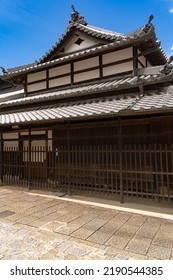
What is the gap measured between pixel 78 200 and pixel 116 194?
1.42m

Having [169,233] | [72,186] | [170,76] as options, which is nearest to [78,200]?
[72,186]

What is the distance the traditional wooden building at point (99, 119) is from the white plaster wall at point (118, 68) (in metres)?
0.04

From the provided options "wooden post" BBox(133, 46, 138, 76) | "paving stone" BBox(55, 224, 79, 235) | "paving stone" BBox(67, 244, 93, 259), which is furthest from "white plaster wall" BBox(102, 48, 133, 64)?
"paving stone" BBox(67, 244, 93, 259)

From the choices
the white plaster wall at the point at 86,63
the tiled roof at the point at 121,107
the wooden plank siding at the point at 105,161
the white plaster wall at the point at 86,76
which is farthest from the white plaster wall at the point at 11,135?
the white plaster wall at the point at 86,63

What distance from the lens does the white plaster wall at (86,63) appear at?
30.5ft

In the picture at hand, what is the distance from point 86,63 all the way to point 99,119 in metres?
3.44

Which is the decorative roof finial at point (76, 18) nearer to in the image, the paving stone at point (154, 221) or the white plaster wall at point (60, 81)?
the white plaster wall at point (60, 81)

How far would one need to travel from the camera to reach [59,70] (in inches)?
416

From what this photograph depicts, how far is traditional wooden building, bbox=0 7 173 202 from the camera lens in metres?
6.59

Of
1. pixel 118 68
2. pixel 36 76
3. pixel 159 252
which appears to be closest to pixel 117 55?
pixel 118 68

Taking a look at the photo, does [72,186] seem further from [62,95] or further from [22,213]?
[62,95]

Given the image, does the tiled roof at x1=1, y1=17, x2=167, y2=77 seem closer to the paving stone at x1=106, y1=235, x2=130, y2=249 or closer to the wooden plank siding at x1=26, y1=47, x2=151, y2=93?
the wooden plank siding at x1=26, y1=47, x2=151, y2=93

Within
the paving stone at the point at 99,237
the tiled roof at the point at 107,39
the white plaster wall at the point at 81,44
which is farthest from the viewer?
the white plaster wall at the point at 81,44

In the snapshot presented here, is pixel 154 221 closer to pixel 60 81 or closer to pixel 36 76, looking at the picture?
pixel 60 81
